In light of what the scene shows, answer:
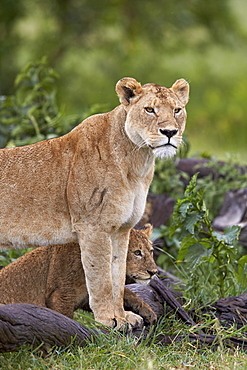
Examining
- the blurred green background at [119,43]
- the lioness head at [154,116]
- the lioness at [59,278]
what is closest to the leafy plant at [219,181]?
the lioness at [59,278]

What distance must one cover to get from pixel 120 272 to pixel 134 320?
0.33 meters

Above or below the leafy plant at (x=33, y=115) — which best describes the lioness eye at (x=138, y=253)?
below

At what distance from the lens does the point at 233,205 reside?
7.44m

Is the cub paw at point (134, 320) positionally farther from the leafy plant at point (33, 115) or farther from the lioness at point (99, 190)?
the leafy plant at point (33, 115)

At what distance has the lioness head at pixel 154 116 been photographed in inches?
155

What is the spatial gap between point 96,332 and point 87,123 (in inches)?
54.8

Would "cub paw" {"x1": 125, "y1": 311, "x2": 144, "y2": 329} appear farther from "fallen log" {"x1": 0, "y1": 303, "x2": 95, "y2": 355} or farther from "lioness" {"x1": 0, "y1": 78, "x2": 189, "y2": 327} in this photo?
"fallen log" {"x1": 0, "y1": 303, "x2": 95, "y2": 355}

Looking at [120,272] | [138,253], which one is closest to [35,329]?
[120,272]

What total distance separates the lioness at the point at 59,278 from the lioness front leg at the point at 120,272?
165 mm

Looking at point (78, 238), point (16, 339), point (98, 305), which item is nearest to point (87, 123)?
point (78, 238)

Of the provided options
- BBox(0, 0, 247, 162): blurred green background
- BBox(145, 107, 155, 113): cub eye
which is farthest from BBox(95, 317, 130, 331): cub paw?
BBox(0, 0, 247, 162): blurred green background

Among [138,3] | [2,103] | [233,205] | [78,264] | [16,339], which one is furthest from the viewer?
[138,3]

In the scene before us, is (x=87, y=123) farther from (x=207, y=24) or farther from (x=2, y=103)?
(x=207, y=24)

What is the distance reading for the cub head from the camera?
4.49m
